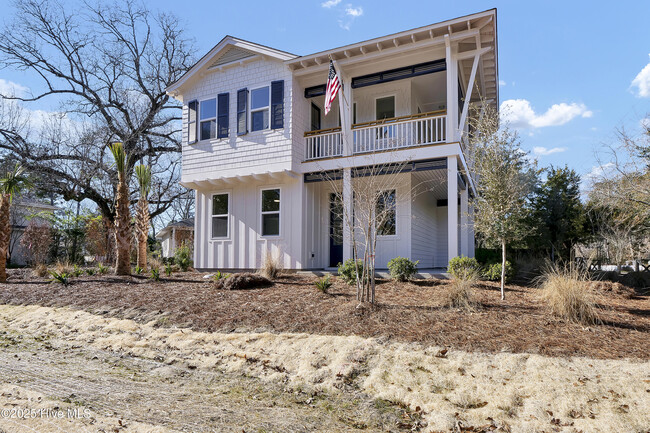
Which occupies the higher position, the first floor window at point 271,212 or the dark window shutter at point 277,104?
the dark window shutter at point 277,104

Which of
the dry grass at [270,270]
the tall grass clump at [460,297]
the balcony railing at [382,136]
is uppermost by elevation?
the balcony railing at [382,136]

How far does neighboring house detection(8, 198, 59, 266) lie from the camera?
2448 centimetres

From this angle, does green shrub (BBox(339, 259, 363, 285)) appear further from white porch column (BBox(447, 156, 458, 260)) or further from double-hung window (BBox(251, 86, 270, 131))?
double-hung window (BBox(251, 86, 270, 131))

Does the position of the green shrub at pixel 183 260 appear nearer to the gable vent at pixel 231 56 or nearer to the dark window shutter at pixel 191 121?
the dark window shutter at pixel 191 121

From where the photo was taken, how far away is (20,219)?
2598cm

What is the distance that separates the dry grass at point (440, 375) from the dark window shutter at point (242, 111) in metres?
8.05

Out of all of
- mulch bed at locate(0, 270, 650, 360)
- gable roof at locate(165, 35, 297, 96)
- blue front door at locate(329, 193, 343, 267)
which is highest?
gable roof at locate(165, 35, 297, 96)

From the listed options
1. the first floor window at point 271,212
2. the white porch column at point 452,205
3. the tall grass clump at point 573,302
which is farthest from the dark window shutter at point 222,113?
the tall grass clump at point 573,302

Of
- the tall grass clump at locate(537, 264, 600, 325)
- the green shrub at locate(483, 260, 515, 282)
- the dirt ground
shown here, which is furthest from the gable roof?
the dirt ground

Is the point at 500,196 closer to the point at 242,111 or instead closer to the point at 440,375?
the point at 440,375

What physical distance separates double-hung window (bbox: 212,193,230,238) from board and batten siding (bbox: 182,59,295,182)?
2.87 feet

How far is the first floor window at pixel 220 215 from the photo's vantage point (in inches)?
567

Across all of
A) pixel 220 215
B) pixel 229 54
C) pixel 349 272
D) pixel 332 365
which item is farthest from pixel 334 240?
pixel 332 365

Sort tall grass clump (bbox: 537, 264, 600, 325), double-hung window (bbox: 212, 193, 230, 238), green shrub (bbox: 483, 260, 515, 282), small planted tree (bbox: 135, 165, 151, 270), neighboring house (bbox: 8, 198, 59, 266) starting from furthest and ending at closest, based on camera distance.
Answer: neighboring house (bbox: 8, 198, 59, 266)
small planted tree (bbox: 135, 165, 151, 270)
double-hung window (bbox: 212, 193, 230, 238)
green shrub (bbox: 483, 260, 515, 282)
tall grass clump (bbox: 537, 264, 600, 325)
